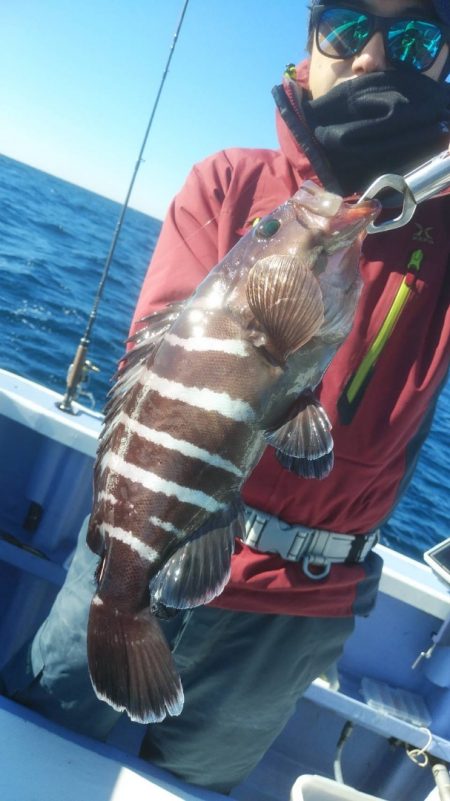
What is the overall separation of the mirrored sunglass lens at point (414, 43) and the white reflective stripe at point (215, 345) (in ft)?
3.93

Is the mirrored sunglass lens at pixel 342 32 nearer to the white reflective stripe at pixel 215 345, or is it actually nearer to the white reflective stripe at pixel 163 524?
the white reflective stripe at pixel 215 345

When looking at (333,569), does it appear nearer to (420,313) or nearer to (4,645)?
(420,313)

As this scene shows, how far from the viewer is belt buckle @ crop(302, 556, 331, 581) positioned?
2.09m

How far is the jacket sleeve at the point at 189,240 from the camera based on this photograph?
204cm

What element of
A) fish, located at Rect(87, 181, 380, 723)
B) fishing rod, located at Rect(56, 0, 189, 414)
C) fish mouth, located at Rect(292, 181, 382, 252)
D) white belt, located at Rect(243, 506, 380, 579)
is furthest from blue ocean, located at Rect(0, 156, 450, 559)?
fish mouth, located at Rect(292, 181, 382, 252)

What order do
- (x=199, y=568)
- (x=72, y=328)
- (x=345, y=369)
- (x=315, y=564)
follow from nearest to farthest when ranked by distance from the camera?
(x=199, y=568) < (x=345, y=369) < (x=315, y=564) < (x=72, y=328)

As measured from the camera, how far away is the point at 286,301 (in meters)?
1.58

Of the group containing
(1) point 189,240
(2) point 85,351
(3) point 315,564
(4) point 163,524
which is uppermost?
(1) point 189,240

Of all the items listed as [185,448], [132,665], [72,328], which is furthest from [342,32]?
[72,328]

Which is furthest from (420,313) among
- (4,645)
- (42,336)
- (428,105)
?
(42,336)

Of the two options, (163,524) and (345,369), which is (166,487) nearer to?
(163,524)

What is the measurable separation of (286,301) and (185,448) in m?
0.47

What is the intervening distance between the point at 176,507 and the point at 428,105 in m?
1.58

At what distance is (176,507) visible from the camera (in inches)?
65.6
